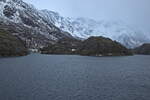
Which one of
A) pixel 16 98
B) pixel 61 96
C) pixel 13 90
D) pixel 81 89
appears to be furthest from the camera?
pixel 81 89

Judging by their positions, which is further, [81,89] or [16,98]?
Answer: [81,89]

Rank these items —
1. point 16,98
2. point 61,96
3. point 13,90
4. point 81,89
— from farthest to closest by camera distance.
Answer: point 81,89, point 13,90, point 61,96, point 16,98

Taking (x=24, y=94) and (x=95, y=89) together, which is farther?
(x=95, y=89)

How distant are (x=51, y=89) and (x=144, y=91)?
30041 millimetres

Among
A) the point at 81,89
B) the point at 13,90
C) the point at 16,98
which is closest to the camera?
the point at 16,98

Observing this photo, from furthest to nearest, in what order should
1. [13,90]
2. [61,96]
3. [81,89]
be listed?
[81,89]
[13,90]
[61,96]

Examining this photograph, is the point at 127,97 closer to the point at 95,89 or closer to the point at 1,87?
the point at 95,89

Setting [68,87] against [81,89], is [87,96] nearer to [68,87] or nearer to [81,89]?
[81,89]

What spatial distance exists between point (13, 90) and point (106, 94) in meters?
28.5

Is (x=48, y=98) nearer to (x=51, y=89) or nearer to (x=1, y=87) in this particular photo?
(x=51, y=89)

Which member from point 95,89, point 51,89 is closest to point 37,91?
point 51,89

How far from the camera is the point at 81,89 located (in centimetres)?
5856

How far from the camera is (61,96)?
49.9 metres

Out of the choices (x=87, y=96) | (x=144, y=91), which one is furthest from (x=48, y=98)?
(x=144, y=91)
